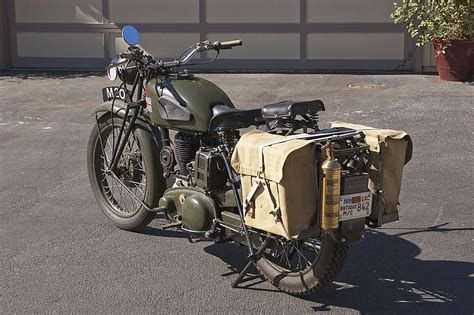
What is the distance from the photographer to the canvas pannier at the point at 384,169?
13.9 feet

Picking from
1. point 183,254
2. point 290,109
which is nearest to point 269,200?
point 290,109

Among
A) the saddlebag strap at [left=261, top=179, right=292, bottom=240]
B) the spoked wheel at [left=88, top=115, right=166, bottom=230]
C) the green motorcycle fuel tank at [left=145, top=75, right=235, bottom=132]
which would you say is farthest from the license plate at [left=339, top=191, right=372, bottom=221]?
the spoked wheel at [left=88, top=115, right=166, bottom=230]

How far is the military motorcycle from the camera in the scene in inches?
161

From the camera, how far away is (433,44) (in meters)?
11.6

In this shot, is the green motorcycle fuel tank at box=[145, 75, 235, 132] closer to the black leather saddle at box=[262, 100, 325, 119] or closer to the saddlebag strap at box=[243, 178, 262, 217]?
the black leather saddle at box=[262, 100, 325, 119]

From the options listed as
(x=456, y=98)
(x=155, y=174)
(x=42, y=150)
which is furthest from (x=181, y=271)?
(x=456, y=98)

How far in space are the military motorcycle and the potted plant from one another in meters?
6.59

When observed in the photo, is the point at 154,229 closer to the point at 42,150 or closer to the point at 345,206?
the point at 345,206

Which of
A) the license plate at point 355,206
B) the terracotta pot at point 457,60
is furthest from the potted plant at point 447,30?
the license plate at point 355,206

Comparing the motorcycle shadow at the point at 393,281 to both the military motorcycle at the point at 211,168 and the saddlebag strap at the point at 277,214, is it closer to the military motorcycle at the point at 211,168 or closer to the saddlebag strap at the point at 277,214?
the military motorcycle at the point at 211,168

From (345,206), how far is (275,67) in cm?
899

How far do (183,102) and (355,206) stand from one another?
1.35m

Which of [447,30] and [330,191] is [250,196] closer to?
[330,191]

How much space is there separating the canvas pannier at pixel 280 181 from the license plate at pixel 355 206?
0.14 meters
